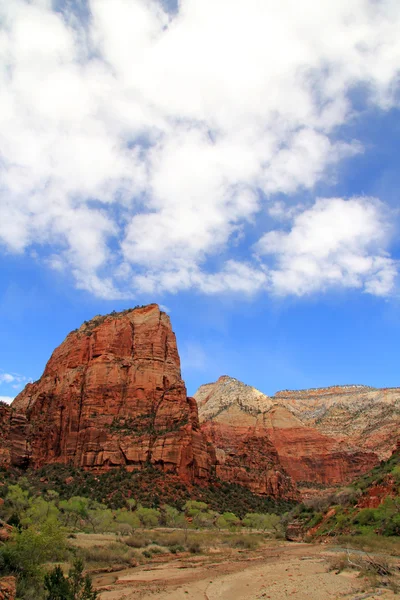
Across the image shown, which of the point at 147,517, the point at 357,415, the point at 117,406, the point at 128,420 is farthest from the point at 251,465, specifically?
the point at 357,415

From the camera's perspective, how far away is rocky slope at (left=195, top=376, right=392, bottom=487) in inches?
4446

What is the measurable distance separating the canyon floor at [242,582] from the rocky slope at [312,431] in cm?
7033

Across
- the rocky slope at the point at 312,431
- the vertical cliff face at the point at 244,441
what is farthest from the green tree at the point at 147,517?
the rocky slope at the point at 312,431

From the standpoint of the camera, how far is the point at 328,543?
109ft

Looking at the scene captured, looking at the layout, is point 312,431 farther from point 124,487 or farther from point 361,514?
point 361,514

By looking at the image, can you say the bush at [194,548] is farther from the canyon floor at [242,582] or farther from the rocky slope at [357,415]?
the rocky slope at [357,415]

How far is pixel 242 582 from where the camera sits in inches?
770

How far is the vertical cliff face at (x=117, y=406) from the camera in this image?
6712 cm

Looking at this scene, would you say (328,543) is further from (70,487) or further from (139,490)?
(70,487)

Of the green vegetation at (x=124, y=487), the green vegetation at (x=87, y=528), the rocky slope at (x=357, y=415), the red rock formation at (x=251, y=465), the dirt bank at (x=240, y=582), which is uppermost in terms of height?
the rocky slope at (x=357, y=415)

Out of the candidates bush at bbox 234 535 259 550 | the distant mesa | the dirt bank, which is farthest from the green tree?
the dirt bank

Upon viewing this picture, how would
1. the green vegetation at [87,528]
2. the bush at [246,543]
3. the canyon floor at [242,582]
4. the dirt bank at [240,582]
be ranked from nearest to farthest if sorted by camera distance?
1. the green vegetation at [87,528]
2. the canyon floor at [242,582]
3. the dirt bank at [240,582]
4. the bush at [246,543]

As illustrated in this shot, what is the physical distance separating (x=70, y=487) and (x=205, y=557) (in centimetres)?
3429

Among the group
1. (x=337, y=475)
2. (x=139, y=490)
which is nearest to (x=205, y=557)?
(x=139, y=490)
